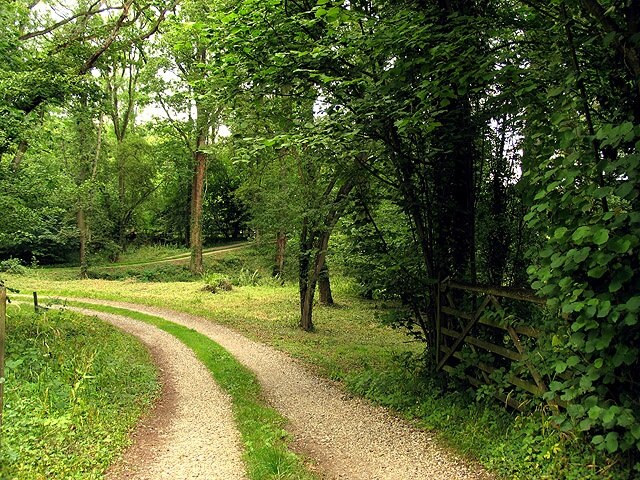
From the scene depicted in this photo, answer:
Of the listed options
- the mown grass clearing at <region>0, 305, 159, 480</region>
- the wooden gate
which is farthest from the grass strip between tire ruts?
the wooden gate

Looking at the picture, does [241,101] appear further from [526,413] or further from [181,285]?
[181,285]

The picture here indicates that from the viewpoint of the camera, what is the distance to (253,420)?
6.53 metres

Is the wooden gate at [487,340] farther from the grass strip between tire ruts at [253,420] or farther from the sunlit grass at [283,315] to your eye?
the grass strip between tire ruts at [253,420]

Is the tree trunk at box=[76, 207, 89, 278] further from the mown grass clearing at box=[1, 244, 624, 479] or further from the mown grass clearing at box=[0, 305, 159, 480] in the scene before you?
the mown grass clearing at box=[0, 305, 159, 480]

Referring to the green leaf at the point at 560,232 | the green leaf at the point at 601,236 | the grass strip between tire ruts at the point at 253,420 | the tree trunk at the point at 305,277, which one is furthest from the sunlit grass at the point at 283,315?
the green leaf at the point at 601,236

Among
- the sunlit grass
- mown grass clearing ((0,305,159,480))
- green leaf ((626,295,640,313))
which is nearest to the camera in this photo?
green leaf ((626,295,640,313))

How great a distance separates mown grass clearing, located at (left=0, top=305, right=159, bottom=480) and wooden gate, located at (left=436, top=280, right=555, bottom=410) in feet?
15.6

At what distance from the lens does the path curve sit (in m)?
5.04

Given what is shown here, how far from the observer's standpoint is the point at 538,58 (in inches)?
197

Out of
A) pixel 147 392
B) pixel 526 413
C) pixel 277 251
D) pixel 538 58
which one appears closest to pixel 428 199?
pixel 538 58

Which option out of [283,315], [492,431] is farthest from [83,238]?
[492,431]

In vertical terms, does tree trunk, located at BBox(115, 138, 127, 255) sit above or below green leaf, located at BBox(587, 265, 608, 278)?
above

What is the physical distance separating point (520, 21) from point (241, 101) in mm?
4400

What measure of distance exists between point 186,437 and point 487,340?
14.5 ft
